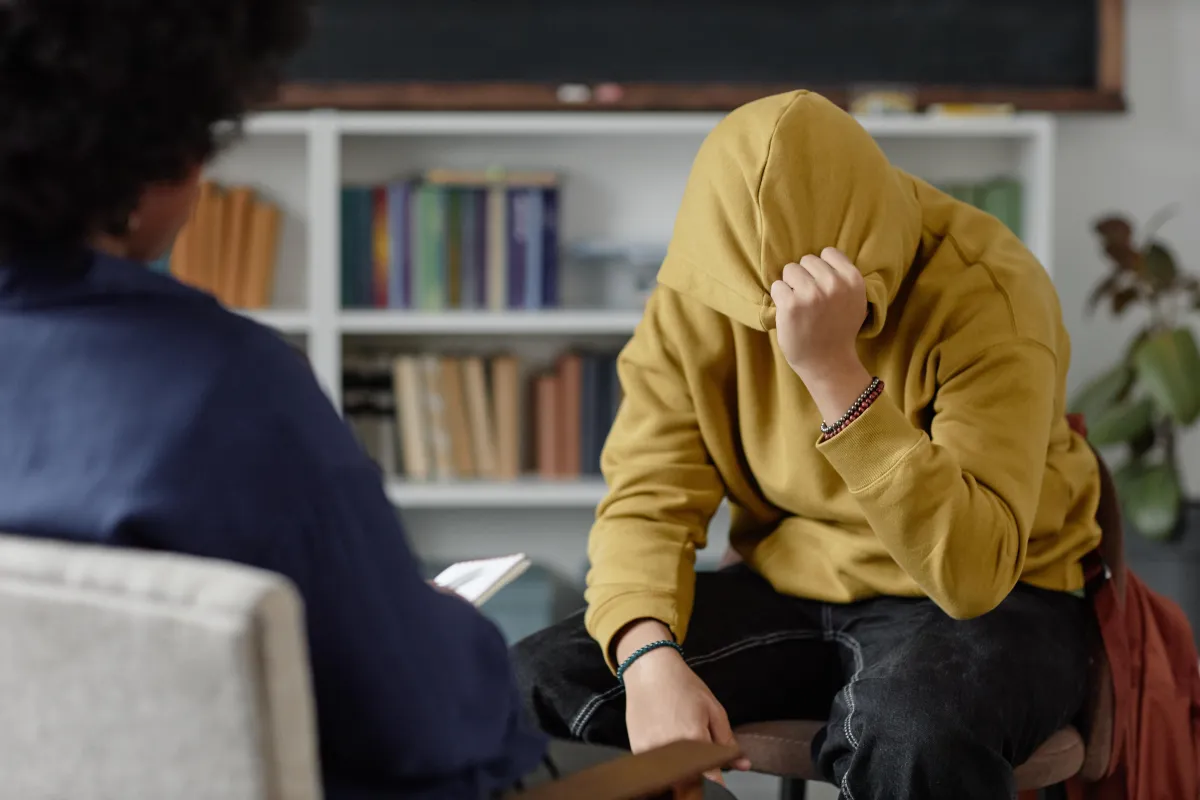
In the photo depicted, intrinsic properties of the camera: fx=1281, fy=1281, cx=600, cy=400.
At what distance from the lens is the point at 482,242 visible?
2.90m

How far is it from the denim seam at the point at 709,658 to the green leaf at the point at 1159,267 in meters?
1.76

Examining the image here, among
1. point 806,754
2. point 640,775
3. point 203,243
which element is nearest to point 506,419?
point 203,243

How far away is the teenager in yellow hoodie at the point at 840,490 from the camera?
115 centimetres

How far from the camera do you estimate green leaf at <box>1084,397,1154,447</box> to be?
2.68 metres

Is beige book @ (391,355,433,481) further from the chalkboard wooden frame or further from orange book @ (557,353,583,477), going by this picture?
the chalkboard wooden frame

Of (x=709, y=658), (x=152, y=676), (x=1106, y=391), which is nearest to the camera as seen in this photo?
(x=152, y=676)

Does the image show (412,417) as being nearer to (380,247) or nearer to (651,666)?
(380,247)

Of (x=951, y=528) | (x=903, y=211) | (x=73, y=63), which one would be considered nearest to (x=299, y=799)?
(x=73, y=63)

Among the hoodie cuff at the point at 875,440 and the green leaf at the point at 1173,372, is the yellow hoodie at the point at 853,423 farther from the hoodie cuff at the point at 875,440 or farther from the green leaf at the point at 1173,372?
the green leaf at the point at 1173,372

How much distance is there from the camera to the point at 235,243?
9.57 feet

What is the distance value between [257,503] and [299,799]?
15cm

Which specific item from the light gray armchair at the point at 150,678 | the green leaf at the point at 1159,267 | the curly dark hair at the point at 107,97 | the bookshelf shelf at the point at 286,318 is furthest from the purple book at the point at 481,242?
the light gray armchair at the point at 150,678

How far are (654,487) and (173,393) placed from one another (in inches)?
31.8

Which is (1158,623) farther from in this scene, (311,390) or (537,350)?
(537,350)
